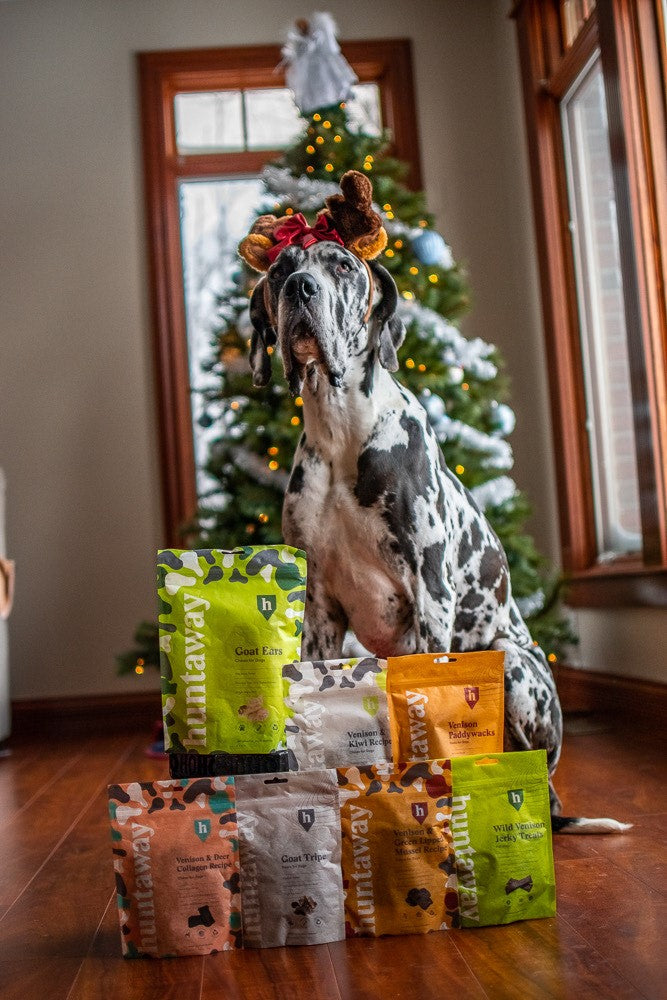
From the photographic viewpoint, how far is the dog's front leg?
1965 mm

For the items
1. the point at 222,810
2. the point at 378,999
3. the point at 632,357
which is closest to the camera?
the point at 378,999

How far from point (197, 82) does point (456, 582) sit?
155 inches

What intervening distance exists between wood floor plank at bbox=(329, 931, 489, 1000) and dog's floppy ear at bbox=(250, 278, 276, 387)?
106 centimetres

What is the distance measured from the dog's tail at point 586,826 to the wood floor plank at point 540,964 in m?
0.61

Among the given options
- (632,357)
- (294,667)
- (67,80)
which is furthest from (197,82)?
(294,667)

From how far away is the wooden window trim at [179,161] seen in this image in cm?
504

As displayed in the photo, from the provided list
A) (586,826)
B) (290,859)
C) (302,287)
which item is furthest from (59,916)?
(302,287)

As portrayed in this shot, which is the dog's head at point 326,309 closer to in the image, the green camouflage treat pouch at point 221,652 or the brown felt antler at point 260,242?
the brown felt antler at point 260,242

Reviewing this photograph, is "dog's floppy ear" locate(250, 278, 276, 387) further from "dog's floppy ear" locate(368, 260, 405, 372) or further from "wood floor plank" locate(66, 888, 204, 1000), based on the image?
"wood floor plank" locate(66, 888, 204, 1000)

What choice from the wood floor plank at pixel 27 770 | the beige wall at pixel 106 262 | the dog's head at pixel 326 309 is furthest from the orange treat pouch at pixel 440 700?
the beige wall at pixel 106 262

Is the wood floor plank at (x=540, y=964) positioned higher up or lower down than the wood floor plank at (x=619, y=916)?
higher up

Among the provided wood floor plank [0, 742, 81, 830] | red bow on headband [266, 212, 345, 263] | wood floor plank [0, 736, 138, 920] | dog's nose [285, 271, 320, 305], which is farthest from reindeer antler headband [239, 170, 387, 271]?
wood floor plank [0, 742, 81, 830]

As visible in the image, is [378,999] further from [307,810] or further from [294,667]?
[294,667]

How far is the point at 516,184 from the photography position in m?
5.00
